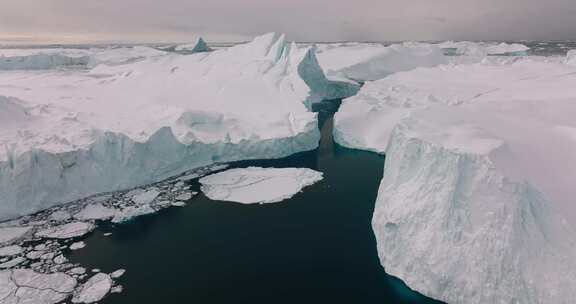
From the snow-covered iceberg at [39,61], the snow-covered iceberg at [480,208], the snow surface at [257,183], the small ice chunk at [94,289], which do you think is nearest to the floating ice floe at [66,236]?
the small ice chunk at [94,289]

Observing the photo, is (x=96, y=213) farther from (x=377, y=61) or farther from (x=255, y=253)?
(x=377, y=61)

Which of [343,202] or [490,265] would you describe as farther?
[343,202]

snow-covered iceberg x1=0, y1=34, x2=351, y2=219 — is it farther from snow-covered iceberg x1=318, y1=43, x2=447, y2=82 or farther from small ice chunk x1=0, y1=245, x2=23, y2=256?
snow-covered iceberg x1=318, y1=43, x2=447, y2=82

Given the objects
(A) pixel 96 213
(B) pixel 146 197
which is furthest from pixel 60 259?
(B) pixel 146 197

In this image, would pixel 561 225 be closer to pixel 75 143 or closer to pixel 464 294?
pixel 464 294

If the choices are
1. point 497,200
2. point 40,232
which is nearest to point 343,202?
point 497,200

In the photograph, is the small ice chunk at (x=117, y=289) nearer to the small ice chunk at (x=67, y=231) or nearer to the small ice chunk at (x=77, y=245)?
the small ice chunk at (x=77, y=245)

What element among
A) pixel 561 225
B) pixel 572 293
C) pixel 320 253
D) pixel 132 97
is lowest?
pixel 320 253
